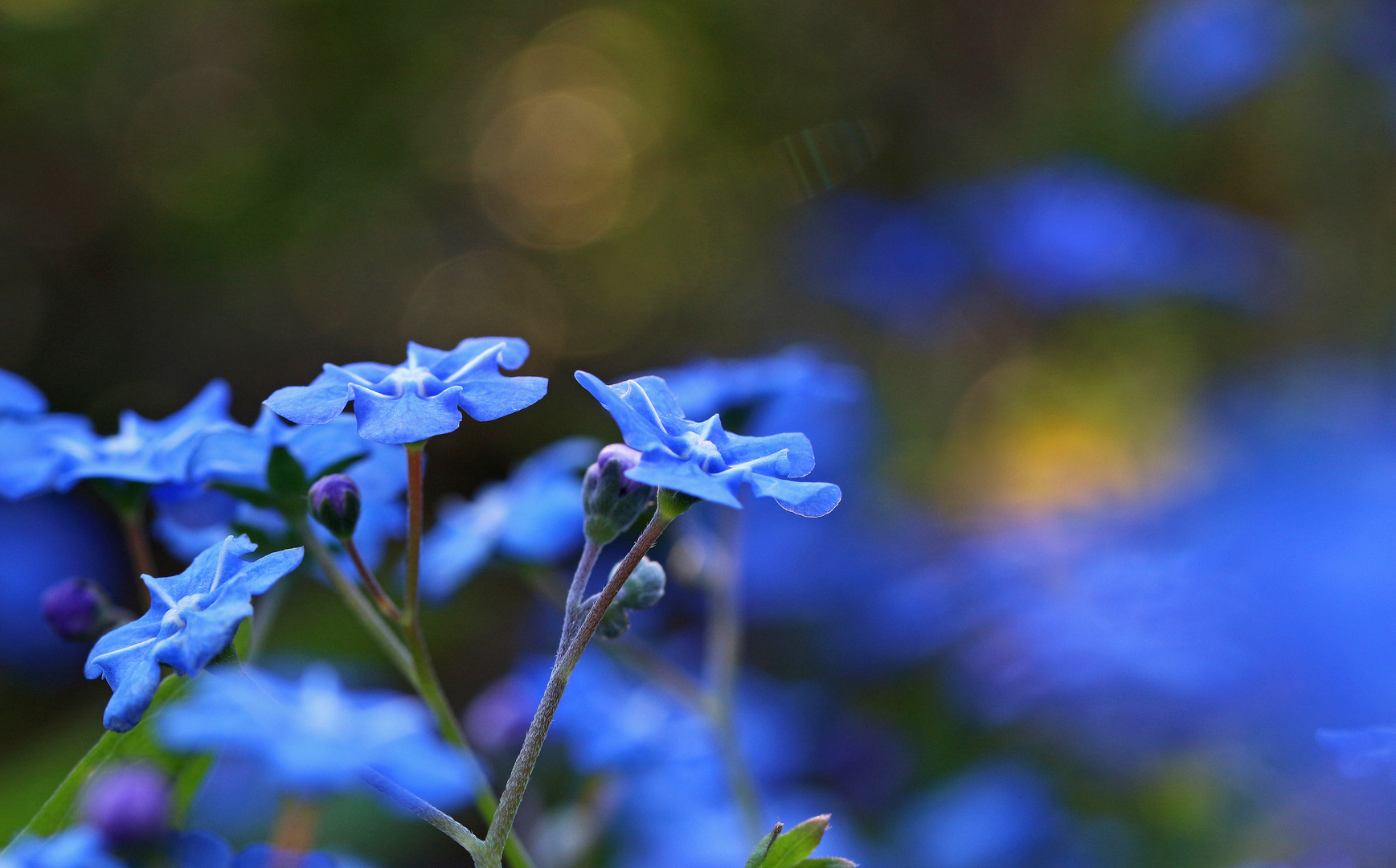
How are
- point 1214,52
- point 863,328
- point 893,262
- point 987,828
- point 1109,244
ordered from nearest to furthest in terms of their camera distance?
point 987,828
point 1109,244
point 1214,52
point 893,262
point 863,328

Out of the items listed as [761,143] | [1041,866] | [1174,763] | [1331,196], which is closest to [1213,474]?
[1331,196]

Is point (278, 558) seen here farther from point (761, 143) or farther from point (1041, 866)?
point (761, 143)

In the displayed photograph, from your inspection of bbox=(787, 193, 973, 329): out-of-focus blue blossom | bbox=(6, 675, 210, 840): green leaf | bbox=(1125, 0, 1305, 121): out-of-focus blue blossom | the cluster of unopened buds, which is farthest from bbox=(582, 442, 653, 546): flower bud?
bbox=(1125, 0, 1305, 121): out-of-focus blue blossom

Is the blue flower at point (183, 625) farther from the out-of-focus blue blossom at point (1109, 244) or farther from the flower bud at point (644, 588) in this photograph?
the out-of-focus blue blossom at point (1109, 244)

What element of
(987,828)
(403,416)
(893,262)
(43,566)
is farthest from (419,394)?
(43,566)

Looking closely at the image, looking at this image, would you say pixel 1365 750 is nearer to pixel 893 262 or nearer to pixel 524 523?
pixel 524 523

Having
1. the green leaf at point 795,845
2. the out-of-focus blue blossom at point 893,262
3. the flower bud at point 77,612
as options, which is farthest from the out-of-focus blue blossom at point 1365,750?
the out-of-focus blue blossom at point 893,262

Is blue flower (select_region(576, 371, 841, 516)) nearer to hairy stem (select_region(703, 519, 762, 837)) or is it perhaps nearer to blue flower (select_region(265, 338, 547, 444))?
blue flower (select_region(265, 338, 547, 444))
